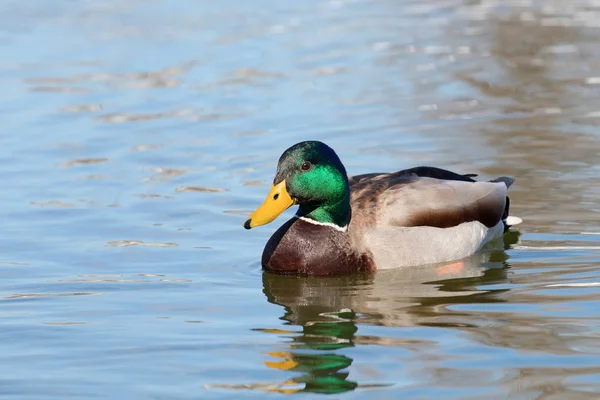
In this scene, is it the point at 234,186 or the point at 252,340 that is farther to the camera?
the point at 234,186

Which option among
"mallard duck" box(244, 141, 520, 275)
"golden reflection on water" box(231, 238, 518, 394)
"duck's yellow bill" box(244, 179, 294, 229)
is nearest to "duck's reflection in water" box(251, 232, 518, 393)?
"golden reflection on water" box(231, 238, 518, 394)

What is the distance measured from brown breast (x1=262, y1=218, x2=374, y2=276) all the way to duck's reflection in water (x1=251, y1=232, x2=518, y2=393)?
62 mm

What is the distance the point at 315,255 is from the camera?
8.22m

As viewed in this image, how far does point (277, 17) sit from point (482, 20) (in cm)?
289

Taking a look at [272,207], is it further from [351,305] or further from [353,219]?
[351,305]

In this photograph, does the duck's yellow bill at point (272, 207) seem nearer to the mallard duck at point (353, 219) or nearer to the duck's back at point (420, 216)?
the mallard duck at point (353, 219)

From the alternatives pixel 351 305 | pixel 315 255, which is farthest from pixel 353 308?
pixel 315 255

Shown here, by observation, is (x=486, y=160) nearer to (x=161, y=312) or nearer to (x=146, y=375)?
(x=161, y=312)

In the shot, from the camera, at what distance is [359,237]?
327 inches

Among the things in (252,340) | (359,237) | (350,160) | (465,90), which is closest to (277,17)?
(465,90)

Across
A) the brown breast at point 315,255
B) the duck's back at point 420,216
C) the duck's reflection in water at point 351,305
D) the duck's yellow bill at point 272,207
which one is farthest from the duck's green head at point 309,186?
the duck's reflection in water at point 351,305

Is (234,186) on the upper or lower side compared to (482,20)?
lower

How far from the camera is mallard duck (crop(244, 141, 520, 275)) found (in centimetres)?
802

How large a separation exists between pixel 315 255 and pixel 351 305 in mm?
738
